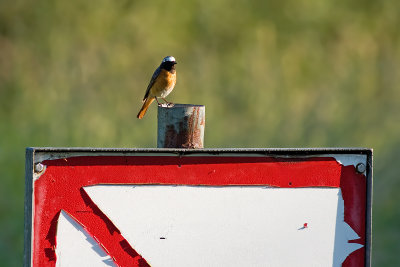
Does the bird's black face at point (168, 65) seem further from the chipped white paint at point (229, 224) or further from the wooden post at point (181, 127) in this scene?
the chipped white paint at point (229, 224)

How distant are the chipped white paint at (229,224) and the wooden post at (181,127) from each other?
24 centimetres

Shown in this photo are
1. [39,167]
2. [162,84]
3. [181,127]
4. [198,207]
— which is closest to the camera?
[39,167]

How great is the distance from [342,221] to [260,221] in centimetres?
22

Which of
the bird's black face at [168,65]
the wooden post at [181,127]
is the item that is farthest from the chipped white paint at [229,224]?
the bird's black face at [168,65]

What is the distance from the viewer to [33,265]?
5.97 feet

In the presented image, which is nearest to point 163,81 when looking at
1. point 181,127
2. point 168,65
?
point 168,65

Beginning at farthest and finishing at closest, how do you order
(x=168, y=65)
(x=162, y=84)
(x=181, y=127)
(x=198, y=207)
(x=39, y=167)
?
(x=168, y=65)
(x=162, y=84)
(x=181, y=127)
(x=198, y=207)
(x=39, y=167)

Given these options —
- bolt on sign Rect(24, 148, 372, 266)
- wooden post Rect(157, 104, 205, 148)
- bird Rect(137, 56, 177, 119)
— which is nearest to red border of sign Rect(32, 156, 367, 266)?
bolt on sign Rect(24, 148, 372, 266)

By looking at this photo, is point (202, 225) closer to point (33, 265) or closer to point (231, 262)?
point (231, 262)

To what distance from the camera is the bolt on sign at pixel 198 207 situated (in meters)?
1.85

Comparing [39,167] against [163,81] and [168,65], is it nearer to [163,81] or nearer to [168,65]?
[163,81]

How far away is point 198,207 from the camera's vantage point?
193cm

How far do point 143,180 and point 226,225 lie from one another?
0.76 ft
